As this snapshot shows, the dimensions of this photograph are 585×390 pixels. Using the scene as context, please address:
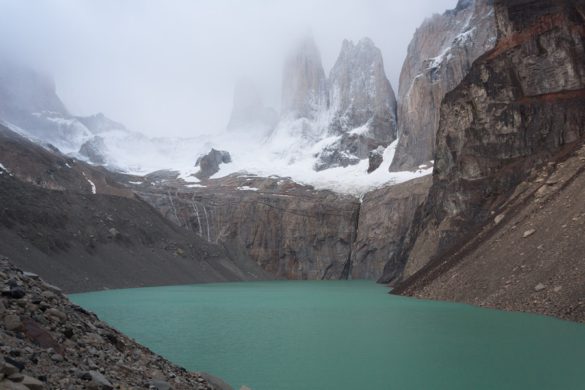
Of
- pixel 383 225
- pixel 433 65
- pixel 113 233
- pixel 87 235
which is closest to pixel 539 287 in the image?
pixel 87 235

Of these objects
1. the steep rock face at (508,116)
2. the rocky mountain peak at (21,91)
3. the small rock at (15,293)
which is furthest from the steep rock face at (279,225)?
the rocky mountain peak at (21,91)

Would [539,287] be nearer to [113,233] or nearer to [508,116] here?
[508,116]

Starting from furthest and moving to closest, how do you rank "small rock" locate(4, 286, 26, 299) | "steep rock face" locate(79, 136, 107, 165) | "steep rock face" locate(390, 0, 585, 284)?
"steep rock face" locate(79, 136, 107, 165) → "steep rock face" locate(390, 0, 585, 284) → "small rock" locate(4, 286, 26, 299)

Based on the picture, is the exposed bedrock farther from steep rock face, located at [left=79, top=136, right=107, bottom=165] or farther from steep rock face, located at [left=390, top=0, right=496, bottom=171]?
steep rock face, located at [left=79, top=136, right=107, bottom=165]

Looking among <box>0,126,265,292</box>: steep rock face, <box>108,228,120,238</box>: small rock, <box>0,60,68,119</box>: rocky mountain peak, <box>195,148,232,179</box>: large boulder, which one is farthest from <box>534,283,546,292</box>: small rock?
<box>0,60,68,119</box>: rocky mountain peak

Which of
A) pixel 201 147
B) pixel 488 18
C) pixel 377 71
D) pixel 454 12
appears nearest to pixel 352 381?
pixel 488 18

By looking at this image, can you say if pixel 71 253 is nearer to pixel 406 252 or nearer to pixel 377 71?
pixel 406 252
